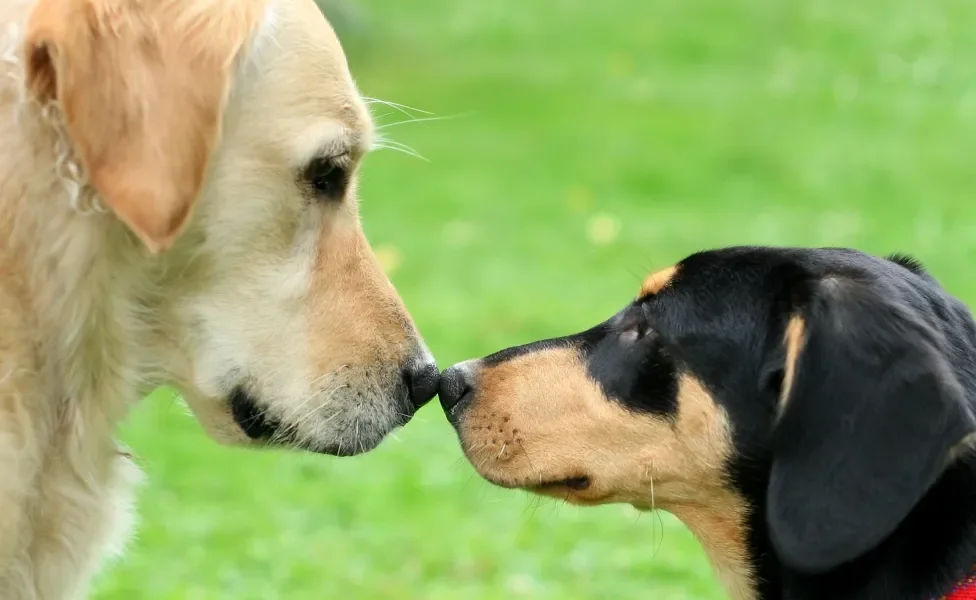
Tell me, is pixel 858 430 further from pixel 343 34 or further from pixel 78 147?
pixel 343 34

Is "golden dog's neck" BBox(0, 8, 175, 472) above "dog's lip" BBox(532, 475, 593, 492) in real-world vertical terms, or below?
above

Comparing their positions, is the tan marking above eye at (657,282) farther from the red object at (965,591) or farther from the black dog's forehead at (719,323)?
the red object at (965,591)

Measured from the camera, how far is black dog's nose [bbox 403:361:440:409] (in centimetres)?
355

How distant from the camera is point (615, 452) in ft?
12.1

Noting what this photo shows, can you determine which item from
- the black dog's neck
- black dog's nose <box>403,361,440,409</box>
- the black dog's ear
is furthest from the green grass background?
the black dog's neck

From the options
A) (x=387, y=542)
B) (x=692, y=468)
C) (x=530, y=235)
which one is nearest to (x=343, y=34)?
(x=530, y=235)

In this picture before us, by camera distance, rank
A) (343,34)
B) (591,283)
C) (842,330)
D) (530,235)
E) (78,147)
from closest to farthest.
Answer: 1. (78,147)
2. (842,330)
3. (591,283)
4. (530,235)
5. (343,34)

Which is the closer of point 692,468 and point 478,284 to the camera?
point 692,468

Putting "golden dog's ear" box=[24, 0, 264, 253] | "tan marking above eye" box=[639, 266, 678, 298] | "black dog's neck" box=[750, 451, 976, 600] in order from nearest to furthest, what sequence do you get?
"golden dog's ear" box=[24, 0, 264, 253], "black dog's neck" box=[750, 451, 976, 600], "tan marking above eye" box=[639, 266, 678, 298]

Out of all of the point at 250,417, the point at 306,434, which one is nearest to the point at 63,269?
the point at 250,417

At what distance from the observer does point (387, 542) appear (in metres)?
6.18

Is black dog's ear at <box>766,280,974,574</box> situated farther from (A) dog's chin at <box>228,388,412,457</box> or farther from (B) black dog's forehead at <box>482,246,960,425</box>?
(A) dog's chin at <box>228,388,412,457</box>

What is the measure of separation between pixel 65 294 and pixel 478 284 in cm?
715

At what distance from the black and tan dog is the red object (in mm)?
15
